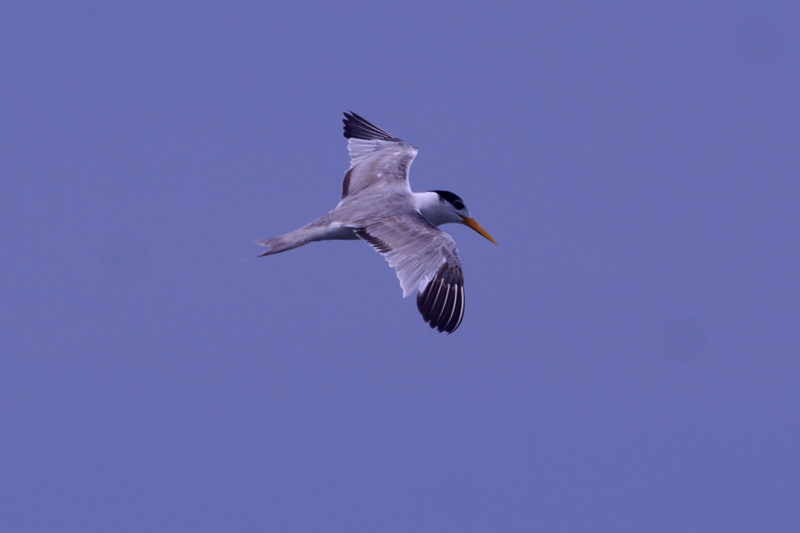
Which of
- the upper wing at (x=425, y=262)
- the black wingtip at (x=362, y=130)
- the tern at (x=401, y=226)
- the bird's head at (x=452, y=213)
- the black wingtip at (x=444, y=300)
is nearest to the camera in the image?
the black wingtip at (x=444, y=300)

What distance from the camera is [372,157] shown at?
16484mm

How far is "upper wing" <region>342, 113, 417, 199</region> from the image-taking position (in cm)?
1544

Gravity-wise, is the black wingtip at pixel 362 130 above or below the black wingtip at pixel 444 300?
above

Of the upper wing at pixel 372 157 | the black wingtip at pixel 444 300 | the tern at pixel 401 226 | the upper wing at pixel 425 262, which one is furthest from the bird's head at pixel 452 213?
the black wingtip at pixel 444 300

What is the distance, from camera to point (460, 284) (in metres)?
11.7

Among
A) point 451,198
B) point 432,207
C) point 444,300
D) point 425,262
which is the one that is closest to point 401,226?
point 425,262

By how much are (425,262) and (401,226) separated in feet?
3.56

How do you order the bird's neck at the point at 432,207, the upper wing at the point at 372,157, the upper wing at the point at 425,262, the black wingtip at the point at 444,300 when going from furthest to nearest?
the upper wing at the point at 372,157 < the bird's neck at the point at 432,207 < the upper wing at the point at 425,262 < the black wingtip at the point at 444,300

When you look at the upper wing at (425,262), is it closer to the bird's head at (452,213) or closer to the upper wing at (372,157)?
the bird's head at (452,213)

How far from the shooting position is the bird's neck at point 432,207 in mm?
14484

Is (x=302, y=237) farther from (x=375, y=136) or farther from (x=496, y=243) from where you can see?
(x=375, y=136)

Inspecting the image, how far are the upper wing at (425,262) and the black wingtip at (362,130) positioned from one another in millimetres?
4745

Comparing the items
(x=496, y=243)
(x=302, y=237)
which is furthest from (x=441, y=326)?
(x=496, y=243)

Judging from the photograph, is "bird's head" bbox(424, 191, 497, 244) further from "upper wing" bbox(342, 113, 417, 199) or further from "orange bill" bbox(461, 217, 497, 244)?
"upper wing" bbox(342, 113, 417, 199)
